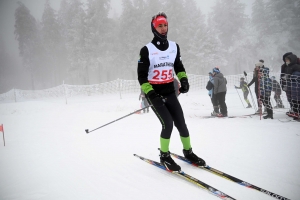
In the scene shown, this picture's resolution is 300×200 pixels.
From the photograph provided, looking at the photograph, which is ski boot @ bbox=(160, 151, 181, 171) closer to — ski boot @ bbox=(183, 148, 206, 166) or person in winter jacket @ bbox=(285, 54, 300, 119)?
ski boot @ bbox=(183, 148, 206, 166)

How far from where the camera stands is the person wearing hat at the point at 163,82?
10.3 feet

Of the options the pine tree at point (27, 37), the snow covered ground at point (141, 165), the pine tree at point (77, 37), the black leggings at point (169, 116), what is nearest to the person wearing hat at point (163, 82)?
the black leggings at point (169, 116)

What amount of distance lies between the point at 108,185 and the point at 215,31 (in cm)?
3478

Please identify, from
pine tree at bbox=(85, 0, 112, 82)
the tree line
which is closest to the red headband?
the tree line

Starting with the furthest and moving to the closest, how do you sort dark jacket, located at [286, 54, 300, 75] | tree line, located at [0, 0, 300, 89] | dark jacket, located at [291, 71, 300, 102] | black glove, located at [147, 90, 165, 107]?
tree line, located at [0, 0, 300, 89], dark jacket, located at [286, 54, 300, 75], dark jacket, located at [291, 71, 300, 102], black glove, located at [147, 90, 165, 107]

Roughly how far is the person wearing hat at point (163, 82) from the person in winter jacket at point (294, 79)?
524 cm

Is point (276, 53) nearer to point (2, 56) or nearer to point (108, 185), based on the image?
point (108, 185)

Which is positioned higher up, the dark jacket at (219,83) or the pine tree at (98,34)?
the pine tree at (98,34)

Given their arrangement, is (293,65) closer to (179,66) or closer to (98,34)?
(179,66)

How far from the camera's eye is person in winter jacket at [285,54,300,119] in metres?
6.31

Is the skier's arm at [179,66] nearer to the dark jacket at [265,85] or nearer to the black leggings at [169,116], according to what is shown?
the black leggings at [169,116]

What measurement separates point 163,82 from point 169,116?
641mm

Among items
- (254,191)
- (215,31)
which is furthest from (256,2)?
(254,191)

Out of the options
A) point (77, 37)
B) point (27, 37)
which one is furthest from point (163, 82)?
point (27, 37)
